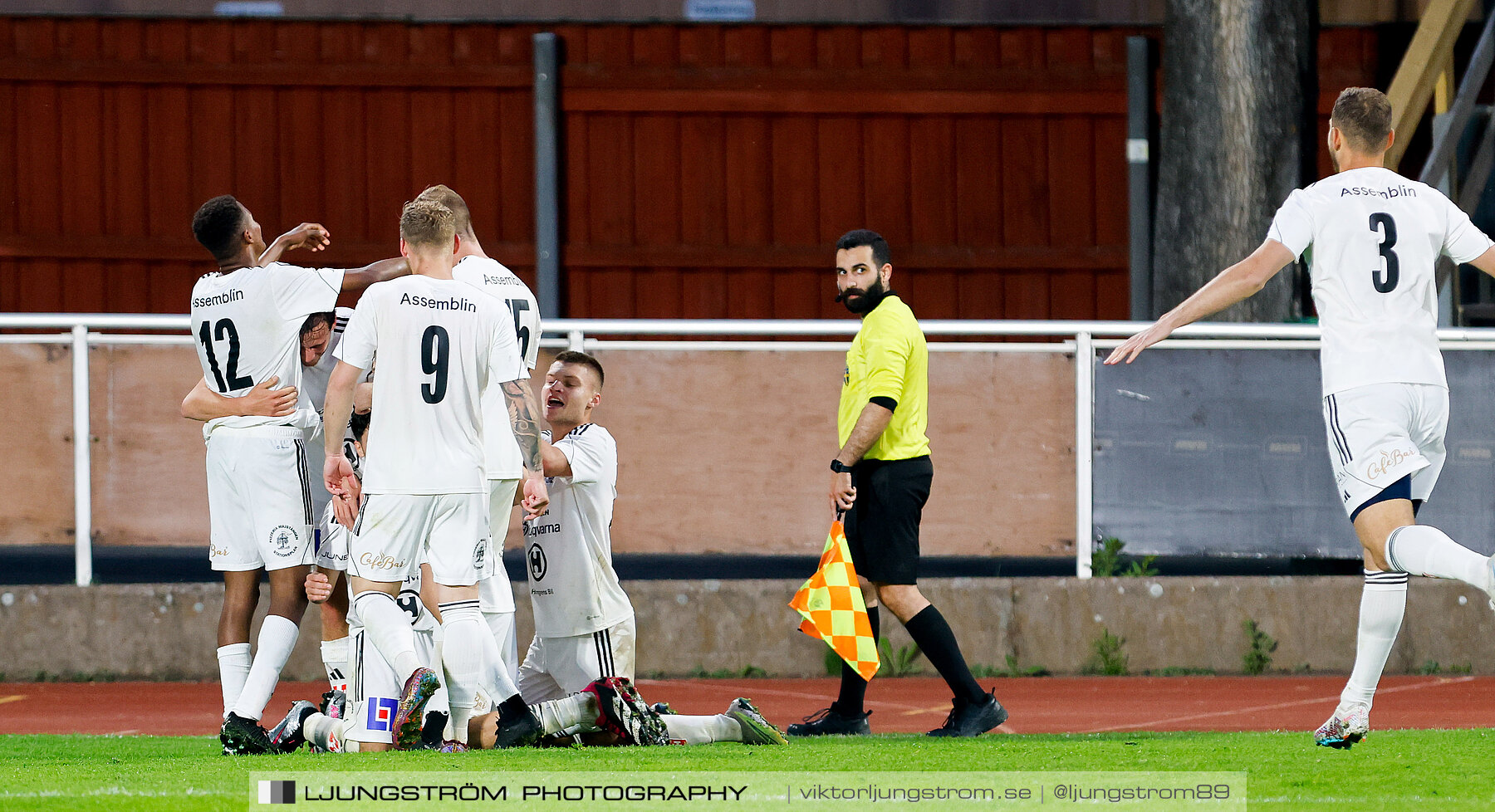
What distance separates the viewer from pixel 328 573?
22.5 ft

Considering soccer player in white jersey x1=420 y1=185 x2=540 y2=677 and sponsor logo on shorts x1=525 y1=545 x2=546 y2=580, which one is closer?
soccer player in white jersey x1=420 y1=185 x2=540 y2=677

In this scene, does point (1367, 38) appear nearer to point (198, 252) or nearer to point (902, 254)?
point (902, 254)

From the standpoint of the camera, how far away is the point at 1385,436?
18.4ft

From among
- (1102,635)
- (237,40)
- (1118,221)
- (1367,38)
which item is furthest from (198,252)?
(1367,38)

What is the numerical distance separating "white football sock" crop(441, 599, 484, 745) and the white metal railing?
3.68 meters

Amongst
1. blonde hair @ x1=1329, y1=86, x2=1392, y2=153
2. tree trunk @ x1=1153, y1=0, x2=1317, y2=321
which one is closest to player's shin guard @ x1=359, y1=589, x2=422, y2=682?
blonde hair @ x1=1329, y1=86, x2=1392, y2=153

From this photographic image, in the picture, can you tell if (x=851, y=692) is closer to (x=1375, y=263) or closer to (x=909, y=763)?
(x=909, y=763)

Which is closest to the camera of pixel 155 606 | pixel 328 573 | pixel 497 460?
pixel 497 460

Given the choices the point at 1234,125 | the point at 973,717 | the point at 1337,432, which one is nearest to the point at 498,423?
the point at 973,717

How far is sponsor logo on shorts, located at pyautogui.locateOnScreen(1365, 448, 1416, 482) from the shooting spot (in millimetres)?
5582

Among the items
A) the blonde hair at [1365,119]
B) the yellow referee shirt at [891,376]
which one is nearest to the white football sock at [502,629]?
the yellow referee shirt at [891,376]

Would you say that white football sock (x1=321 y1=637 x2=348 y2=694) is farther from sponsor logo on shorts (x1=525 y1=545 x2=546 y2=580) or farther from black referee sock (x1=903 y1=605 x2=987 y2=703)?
black referee sock (x1=903 y1=605 x2=987 y2=703)

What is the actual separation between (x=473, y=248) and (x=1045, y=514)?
159 inches

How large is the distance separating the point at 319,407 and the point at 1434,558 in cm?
434
